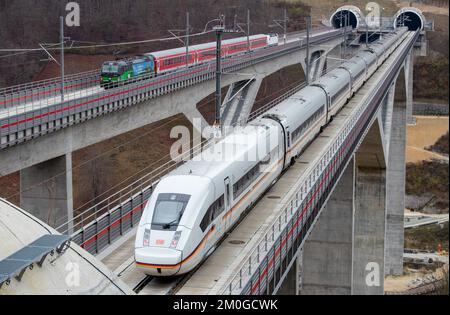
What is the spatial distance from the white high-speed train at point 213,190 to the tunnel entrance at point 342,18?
57.3 m

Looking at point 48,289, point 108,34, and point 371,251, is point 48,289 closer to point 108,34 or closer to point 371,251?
point 371,251

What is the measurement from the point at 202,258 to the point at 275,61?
124 ft

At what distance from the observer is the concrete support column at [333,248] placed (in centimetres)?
3416

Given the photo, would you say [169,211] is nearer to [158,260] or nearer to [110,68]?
[158,260]

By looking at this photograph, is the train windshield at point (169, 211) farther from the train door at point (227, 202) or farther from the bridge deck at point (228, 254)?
the train door at point (227, 202)

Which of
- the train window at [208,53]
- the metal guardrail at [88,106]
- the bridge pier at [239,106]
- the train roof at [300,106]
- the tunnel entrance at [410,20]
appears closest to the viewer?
the metal guardrail at [88,106]

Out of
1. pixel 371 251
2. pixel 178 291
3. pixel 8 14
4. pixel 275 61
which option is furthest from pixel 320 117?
pixel 8 14

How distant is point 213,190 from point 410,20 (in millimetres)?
83915

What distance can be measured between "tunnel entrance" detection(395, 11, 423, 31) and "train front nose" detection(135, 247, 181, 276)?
8223 cm

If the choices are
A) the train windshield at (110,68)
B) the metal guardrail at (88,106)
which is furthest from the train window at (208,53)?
the train windshield at (110,68)

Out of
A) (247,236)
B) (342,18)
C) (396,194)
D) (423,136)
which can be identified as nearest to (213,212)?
(247,236)

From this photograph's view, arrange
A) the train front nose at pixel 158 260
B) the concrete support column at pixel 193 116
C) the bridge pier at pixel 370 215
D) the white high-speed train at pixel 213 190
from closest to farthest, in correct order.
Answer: the train front nose at pixel 158 260 → the white high-speed train at pixel 213 190 → the concrete support column at pixel 193 116 → the bridge pier at pixel 370 215

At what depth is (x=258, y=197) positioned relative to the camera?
63.9ft

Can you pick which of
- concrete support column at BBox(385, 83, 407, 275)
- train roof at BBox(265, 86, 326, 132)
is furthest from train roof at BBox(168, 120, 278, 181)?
concrete support column at BBox(385, 83, 407, 275)
